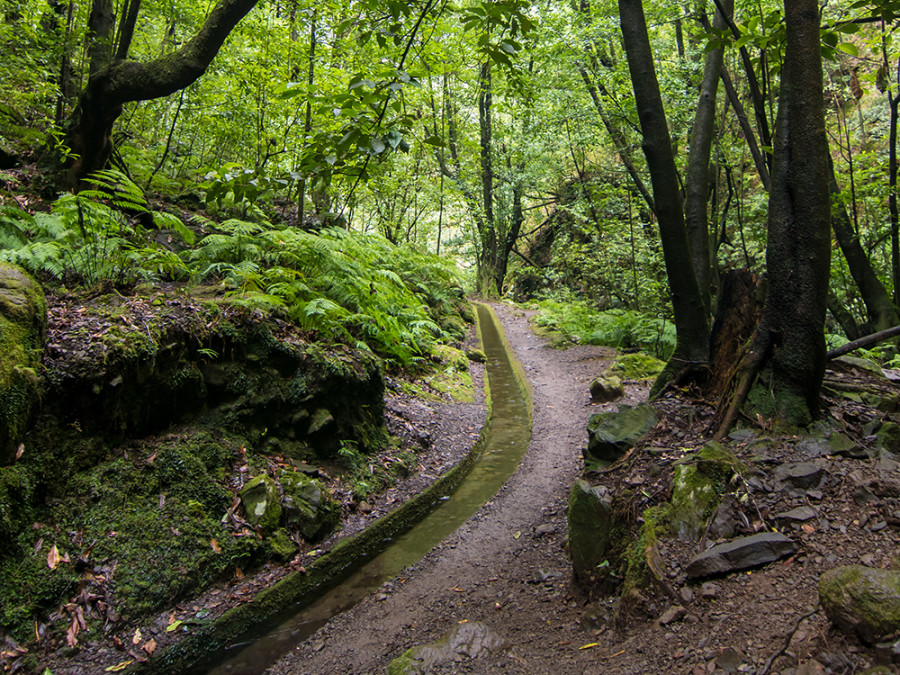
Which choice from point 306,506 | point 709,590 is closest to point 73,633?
point 306,506

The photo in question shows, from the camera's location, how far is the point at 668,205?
4941 mm

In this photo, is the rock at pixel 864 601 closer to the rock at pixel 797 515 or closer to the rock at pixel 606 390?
the rock at pixel 797 515

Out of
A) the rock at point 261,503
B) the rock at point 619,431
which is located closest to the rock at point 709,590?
the rock at point 619,431

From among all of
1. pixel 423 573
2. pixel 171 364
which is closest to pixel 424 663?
pixel 423 573

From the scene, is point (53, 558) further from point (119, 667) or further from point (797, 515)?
point (797, 515)

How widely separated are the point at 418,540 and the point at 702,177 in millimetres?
6213

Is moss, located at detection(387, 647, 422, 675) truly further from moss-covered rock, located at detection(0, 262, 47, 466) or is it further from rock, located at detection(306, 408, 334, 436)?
moss-covered rock, located at detection(0, 262, 47, 466)

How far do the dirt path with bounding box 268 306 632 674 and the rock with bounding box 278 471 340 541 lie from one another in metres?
0.75

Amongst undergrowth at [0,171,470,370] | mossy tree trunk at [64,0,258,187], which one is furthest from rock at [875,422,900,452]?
mossy tree trunk at [64,0,258,187]

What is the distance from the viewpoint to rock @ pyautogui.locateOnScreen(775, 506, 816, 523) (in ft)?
8.22

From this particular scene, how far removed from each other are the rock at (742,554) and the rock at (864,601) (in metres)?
0.52

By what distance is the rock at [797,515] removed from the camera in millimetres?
2506

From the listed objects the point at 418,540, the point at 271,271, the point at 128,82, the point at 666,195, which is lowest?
the point at 418,540

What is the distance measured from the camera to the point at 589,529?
10.4ft
